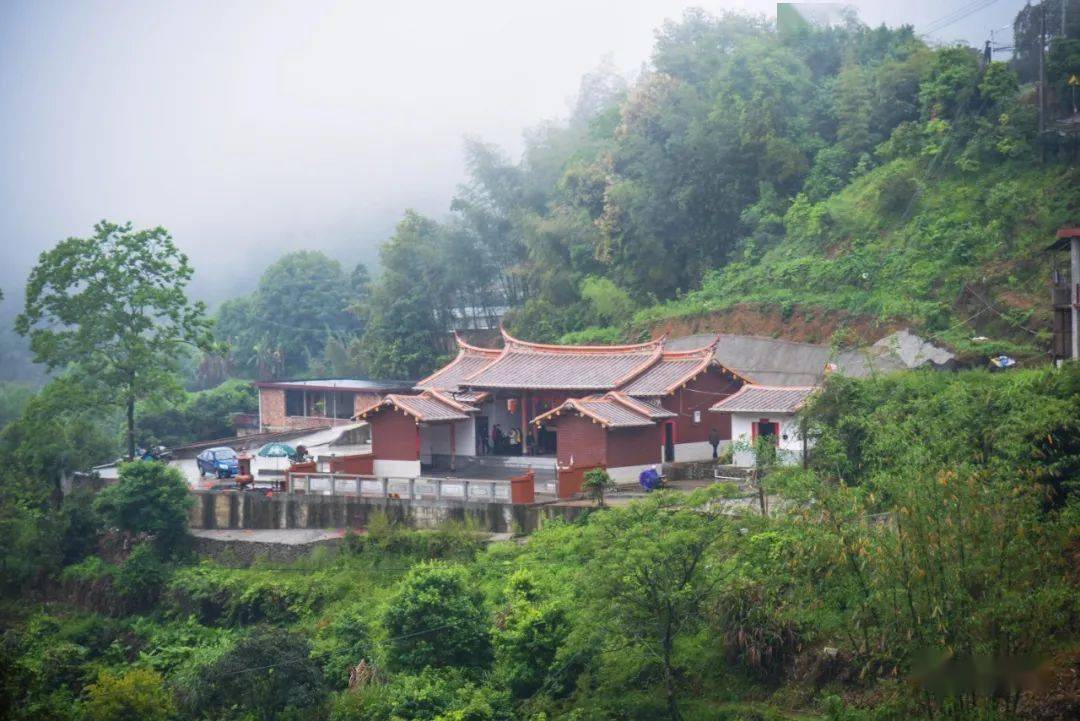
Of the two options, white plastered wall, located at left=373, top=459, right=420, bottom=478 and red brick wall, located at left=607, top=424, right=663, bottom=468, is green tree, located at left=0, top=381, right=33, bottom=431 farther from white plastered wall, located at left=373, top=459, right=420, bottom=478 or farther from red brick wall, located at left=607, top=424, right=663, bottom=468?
red brick wall, located at left=607, top=424, right=663, bottom=468

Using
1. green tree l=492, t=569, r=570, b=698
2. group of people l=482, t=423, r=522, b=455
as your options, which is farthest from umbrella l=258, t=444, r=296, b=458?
green tree l=492, t=569, r=570, b=698

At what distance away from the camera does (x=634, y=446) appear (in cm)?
3012

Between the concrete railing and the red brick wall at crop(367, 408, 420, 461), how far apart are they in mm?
2966

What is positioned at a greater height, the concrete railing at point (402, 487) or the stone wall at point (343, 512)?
the concrete railing at point (402, 487)

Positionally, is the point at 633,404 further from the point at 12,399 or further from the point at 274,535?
the point at 12,399

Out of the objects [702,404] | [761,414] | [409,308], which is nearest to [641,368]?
[702,404]

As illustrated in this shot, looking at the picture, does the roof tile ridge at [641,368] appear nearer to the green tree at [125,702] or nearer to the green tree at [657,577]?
the green tree at [657,577]

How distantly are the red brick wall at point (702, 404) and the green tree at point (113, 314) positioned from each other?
14.8 m

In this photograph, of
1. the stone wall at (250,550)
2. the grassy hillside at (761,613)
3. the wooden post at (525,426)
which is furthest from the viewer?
the wooden post at (525,426)

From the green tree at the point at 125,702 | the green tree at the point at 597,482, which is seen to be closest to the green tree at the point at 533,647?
the green tree at the point at 125,702

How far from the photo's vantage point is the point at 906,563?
14391 millimetres

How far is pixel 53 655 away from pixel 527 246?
31863 millimetres

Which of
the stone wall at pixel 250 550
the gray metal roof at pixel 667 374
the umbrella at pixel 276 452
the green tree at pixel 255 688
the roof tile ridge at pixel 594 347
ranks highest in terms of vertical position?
the roof tile ridge at pixel 594 347

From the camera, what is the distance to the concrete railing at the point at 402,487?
2756cm
